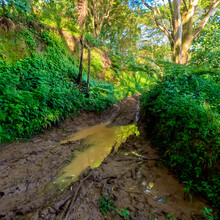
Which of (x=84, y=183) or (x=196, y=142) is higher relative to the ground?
(x=196, y=142)

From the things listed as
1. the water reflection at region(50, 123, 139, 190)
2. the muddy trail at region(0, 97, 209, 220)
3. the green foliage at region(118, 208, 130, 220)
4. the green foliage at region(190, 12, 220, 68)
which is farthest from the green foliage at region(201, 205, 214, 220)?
the green foliage at region(190, 12, 220, 68)

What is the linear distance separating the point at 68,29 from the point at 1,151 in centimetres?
903

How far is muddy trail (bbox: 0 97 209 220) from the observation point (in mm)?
1779

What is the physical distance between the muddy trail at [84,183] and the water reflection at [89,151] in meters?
0.02

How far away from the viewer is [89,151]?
3936 millimetres

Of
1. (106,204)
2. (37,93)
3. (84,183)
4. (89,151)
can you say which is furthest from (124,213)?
(37,93)

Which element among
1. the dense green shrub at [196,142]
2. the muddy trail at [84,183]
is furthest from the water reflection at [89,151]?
the dense green shrub at [196,142]

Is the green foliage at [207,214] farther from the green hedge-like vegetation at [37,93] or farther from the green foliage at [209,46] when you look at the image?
the green foliage at [209,46]

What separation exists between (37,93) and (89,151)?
2.60m

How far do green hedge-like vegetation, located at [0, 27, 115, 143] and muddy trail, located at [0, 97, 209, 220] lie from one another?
58 centimetres

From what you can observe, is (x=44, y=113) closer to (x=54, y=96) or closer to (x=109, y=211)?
(x=54, y=96)

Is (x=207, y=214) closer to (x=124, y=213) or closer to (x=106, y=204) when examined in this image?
(x=124, y=213)

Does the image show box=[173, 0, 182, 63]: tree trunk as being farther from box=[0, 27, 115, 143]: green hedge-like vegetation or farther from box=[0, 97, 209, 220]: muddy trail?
box=[0, 97, 209, 220]: muddy trail

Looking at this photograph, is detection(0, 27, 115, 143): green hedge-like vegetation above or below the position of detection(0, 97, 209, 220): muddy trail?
above
